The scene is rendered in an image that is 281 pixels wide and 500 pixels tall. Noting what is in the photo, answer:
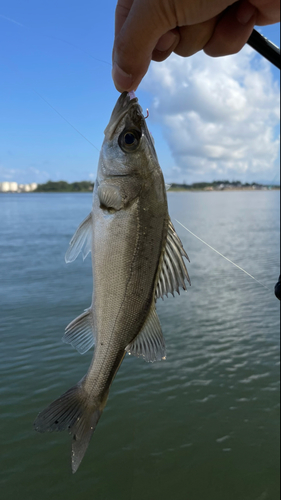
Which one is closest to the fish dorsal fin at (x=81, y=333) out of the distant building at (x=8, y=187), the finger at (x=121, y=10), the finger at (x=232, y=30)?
the distant building at (x=8, y=187)

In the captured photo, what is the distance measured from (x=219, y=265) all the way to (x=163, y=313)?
6.30 m

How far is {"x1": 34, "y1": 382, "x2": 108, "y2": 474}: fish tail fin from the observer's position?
1602 mm

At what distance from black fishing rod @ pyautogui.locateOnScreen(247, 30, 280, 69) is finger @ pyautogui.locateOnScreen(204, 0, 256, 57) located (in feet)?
3.43

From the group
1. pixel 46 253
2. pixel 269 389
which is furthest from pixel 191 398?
pixel 46 253

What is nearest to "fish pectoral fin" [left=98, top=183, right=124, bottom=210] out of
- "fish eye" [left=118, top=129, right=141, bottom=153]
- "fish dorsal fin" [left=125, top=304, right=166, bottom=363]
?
"fish eye" [left=118, top=129, right=141, bottom=153]

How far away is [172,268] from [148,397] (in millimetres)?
4481

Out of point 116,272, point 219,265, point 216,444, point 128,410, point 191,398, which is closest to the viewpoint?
point 116,272

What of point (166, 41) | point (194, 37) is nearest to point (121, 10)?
point (166, 41)

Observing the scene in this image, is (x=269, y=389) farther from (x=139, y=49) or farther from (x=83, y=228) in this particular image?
(x=139, y=49)

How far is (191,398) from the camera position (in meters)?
6.06

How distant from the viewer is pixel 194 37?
95.2 inches

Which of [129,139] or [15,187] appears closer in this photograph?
[129,139]

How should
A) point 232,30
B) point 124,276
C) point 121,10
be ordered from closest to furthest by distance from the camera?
point 124,276
point 121,10
point 232,30

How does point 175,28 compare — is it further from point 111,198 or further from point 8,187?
point 8,187
